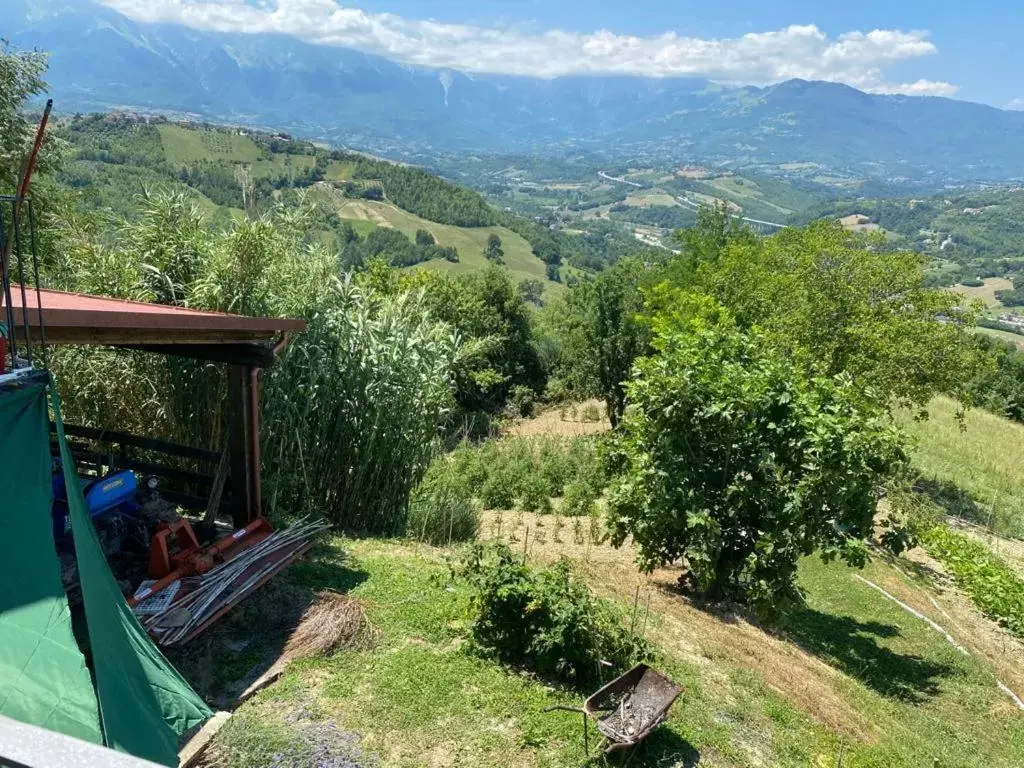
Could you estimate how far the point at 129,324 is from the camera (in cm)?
506

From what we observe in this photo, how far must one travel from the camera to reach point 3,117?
1165 centimetres

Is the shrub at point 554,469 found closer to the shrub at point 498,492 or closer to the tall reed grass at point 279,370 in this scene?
the shrub at point 498,492

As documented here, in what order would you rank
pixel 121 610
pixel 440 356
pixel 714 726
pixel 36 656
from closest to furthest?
1. pixel 36 656
2. pixel 121 610
3. pixel 714 726
4. pixel 440 356

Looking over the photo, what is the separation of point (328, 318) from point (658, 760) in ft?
21.3

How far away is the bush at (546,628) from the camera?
5.77m

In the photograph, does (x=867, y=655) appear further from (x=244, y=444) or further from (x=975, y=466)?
(x=975, y=466)

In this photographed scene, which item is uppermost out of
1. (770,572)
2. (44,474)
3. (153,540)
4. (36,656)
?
(44,474)

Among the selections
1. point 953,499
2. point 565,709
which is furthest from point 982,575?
point 565,709

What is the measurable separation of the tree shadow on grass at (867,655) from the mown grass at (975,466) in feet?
19.8

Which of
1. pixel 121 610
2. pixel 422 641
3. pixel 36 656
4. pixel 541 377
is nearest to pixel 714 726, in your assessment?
pixel 422 641

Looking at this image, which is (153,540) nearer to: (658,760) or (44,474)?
(44,474)

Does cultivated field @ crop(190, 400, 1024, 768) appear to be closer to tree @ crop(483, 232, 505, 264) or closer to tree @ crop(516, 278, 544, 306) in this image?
tree @ crop(516, 278, 544, 306)

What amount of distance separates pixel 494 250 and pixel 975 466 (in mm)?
93052

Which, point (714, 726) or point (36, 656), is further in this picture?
point (714, 726)
